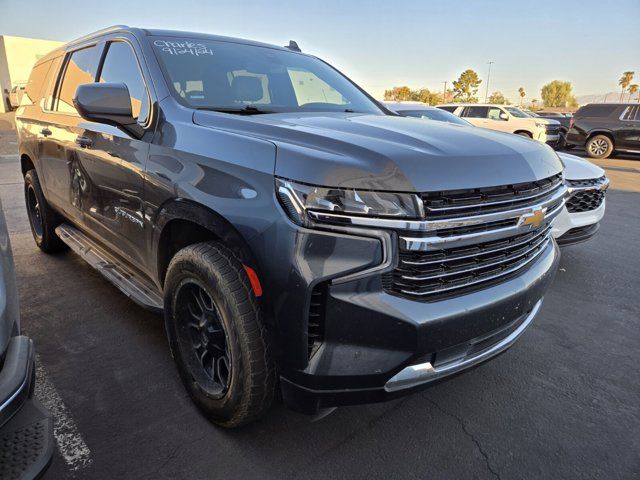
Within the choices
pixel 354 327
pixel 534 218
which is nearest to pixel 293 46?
pixel 534 218

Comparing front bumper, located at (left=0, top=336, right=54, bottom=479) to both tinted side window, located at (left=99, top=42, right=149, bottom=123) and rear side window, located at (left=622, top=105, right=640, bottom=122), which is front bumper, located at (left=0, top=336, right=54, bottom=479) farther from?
rear side window, located at (left=622, top=105, right=640, bottom=122)

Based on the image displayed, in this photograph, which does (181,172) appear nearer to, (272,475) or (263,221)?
(263,221)

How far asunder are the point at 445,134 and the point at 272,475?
1686mm

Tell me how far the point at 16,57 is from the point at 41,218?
36948mm

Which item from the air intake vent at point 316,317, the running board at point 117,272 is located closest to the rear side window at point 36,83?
the running board at point 117,272

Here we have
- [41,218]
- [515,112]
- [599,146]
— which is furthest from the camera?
[515,112]

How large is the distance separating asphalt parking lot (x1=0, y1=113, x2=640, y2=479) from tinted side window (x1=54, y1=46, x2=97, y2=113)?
5.16 ft

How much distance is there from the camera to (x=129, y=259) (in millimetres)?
2797

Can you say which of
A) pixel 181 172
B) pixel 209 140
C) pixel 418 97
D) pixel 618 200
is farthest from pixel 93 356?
pixel 418 97

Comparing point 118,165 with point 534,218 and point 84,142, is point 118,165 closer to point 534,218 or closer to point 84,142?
point 84,142

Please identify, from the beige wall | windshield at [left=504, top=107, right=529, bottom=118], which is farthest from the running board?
the beige wall

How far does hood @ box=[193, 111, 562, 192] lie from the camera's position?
1579 millimetres

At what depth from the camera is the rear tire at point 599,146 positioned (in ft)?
47.4

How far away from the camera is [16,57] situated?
108 feet
